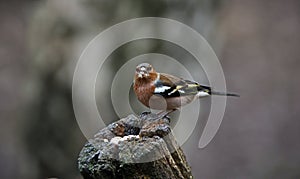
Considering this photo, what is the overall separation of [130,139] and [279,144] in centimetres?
879

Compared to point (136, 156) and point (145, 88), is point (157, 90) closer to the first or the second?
point (145, 88)

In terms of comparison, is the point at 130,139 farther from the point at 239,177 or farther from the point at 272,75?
the point at 272,75

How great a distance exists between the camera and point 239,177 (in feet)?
34.6

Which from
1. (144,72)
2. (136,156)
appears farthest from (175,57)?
(136,156)

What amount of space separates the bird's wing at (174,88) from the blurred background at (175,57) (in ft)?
9.26

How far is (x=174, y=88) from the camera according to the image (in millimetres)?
4988

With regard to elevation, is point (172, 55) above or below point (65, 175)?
above

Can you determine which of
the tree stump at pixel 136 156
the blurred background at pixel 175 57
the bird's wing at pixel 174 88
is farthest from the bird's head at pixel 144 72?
the blurred background at pixel 175 57

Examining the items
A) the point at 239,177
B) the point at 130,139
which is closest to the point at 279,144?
the point at 239,177

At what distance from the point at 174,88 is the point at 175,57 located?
9.92ft

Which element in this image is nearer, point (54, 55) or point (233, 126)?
point (54, 55)

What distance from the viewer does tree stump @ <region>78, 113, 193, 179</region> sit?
3363mm

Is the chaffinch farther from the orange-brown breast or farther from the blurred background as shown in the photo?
the blurred background

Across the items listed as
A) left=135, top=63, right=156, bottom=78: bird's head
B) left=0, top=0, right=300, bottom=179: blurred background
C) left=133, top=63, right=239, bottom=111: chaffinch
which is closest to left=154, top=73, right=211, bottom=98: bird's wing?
left=133, top=63, right=239, bottom=111: chaffinch
